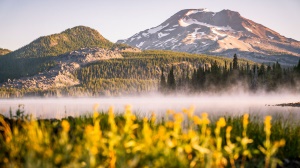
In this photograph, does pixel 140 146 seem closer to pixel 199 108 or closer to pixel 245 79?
pixel 199 108

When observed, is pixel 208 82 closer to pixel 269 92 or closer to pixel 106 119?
pixel 269 92

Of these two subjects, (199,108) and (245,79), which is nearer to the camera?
(199,108)

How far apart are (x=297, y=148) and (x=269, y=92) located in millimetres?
143588

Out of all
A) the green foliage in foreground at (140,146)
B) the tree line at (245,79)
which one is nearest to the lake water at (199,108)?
the green foliage in foreground at (140,146)

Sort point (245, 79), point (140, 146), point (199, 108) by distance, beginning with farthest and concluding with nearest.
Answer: point (245, 79)
point (199, 108)
point (140, 146)

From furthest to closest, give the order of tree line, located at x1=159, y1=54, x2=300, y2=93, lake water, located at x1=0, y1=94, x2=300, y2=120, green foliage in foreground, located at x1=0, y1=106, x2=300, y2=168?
tree line, located at x1=159, y1=54, x2=300, y2=93
lake water, located at x1=0, y1=94, x2=300, y2=120
green foliage in foreground, located at x1=0, y1=106, x2=300, y2=168

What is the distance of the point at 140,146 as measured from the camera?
659 cm

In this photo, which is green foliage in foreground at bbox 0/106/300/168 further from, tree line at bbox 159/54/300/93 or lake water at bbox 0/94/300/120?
tree line at bbox 159/54/300/93

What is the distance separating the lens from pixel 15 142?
8805 mm

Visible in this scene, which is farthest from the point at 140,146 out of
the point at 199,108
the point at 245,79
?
the point at 245,79

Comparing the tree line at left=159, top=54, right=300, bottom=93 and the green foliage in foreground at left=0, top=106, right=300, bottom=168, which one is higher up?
the green foliage in foreground at left=0, top=106, right=300, bottom=168

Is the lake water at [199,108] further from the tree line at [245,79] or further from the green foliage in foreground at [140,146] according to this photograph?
the tree line at [245,79]

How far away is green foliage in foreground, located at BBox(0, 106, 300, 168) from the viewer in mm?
5988

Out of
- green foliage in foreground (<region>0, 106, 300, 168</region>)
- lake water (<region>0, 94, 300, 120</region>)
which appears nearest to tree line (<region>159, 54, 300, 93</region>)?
lake water (<region>0, 94, 300, 120</region>)
